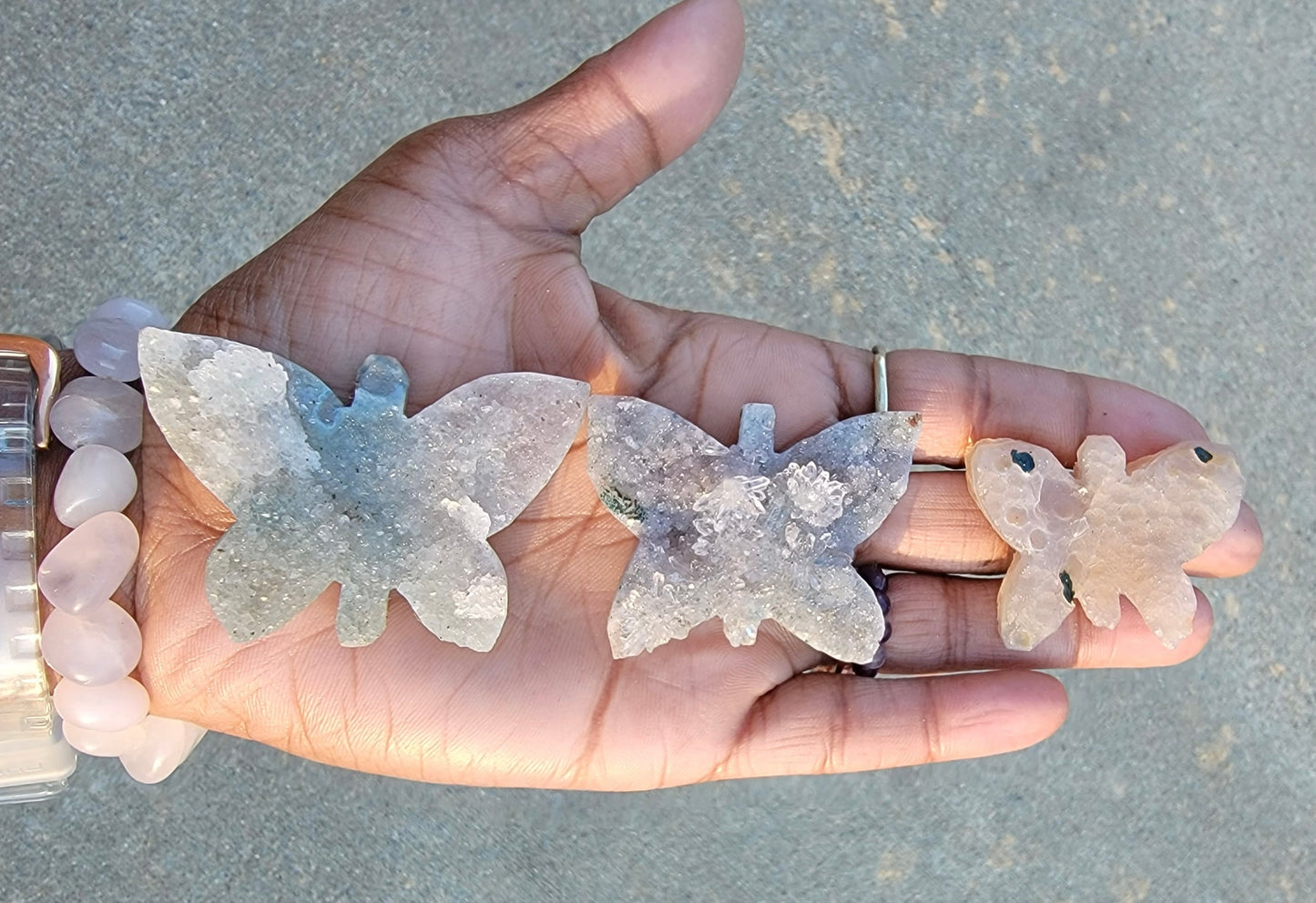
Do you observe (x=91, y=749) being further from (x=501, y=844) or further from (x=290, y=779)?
(x=501, y=844)

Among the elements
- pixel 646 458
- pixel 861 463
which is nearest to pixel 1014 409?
pixel 861 463

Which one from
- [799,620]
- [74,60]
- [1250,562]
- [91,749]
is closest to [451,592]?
[799,620]

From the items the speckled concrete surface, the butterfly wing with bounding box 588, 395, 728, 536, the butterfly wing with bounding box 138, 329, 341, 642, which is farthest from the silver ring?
the butterfly wing with bounding box 138, 329, 341, 642

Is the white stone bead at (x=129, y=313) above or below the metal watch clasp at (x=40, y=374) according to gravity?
above

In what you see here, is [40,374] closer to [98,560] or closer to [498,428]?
[98,560]

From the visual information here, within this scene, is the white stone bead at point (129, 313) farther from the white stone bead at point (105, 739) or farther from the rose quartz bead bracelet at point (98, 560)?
the white stone bead at point (105, 739)

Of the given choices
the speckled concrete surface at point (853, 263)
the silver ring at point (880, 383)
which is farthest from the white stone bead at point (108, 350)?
the silver ring at point (880, 383)
